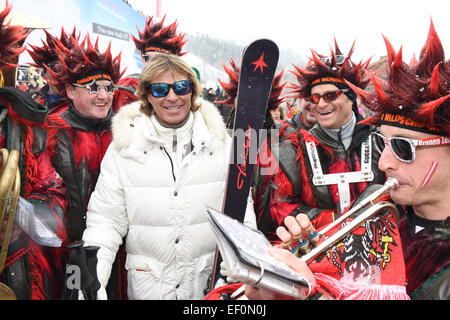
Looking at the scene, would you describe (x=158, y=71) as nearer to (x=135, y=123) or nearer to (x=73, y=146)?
(x=135, y=123)

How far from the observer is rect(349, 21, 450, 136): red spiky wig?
54.5 inches

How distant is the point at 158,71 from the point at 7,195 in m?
1.14

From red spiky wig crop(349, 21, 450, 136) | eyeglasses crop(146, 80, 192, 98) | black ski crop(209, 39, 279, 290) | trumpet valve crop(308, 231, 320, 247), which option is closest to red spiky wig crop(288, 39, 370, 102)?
black ski crop(209, 39, 279, 290)

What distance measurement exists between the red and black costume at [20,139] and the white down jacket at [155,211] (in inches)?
21.1

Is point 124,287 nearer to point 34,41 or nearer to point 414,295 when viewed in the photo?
point 414,295

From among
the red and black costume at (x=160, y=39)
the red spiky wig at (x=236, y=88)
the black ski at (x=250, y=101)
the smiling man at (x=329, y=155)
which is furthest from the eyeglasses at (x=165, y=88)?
the red and black costume at (x=160, y=39)

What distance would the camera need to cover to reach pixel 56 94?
4.10 meters

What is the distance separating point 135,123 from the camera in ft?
7.54

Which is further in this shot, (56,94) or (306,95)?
(56,94)

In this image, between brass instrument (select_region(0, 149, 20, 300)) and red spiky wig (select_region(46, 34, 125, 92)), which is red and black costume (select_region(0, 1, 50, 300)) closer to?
brass instrument (select_region(0, 149, 20, 300))

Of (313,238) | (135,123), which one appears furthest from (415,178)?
(135,123)
